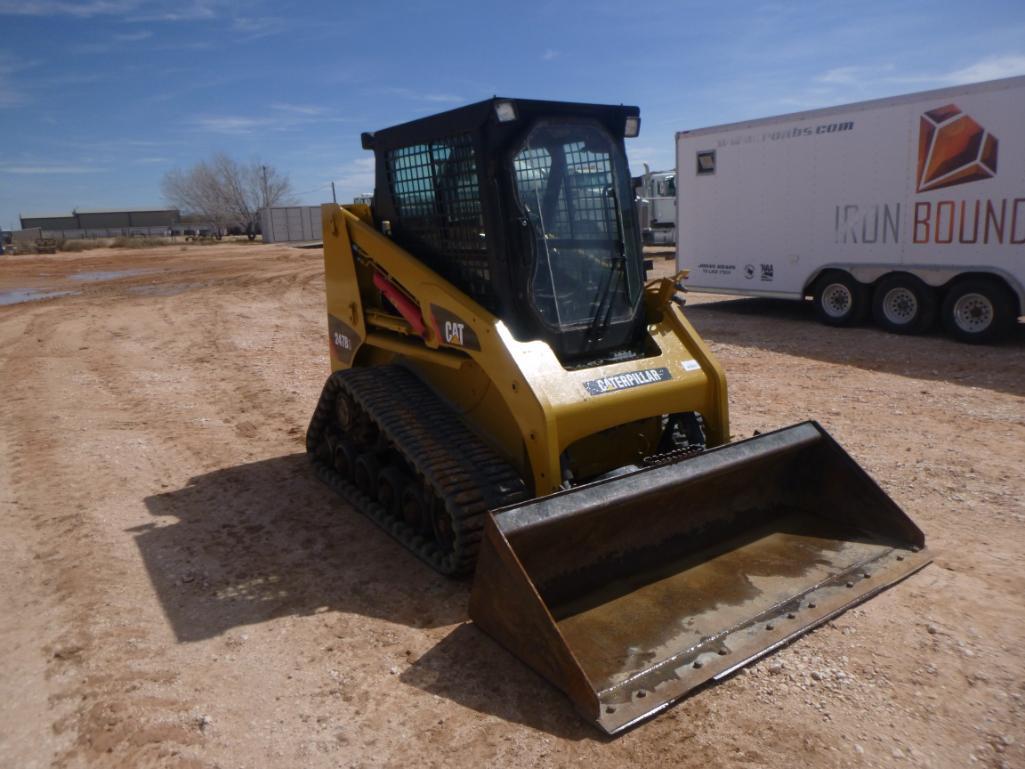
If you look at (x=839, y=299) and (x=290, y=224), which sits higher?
(x=290, y=224)

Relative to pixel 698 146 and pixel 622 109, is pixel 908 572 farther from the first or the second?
pixel 698 146

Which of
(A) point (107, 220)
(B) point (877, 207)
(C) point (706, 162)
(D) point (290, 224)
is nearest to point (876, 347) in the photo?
(B) point (877, 207)

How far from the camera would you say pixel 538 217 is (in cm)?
470

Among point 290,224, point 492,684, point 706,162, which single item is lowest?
point 492,684

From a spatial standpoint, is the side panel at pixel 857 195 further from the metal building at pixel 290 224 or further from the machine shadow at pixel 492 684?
the metal building at pixel 290 224

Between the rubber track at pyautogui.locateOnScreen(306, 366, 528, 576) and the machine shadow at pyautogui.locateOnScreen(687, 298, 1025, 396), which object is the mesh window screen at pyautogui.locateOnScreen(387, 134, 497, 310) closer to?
the rubber track at pyautogui.locateOnScreen(306, 366, 528, 576)

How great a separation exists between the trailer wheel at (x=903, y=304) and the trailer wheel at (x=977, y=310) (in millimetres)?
230

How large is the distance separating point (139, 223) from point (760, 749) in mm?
103979

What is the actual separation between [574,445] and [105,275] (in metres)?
26.6

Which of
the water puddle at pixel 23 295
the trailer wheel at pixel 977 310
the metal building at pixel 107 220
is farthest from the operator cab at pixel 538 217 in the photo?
the metal building at pixel 107 220

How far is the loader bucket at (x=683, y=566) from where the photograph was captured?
11.4 feet

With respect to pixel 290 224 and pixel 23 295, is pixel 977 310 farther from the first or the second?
pixel 290 224

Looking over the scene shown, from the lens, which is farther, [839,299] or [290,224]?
[290,224]

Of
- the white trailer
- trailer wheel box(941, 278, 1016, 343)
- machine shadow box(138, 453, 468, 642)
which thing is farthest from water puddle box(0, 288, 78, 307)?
trailer wheel box(941, 278, 1016, 343)
